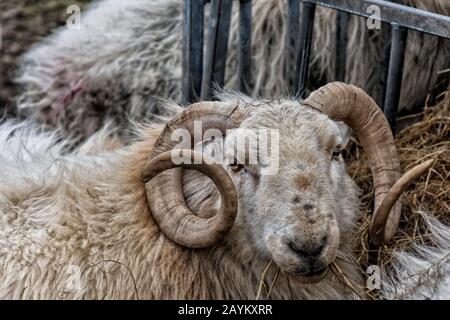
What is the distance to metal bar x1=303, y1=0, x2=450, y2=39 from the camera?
4965 mm

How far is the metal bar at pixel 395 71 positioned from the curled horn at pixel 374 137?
0.72m

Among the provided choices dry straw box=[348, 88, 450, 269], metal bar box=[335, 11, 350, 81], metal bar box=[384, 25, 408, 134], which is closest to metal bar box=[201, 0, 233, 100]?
metal bar box=[335, 11, 350, 81]

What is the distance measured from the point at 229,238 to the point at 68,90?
331 centimetres

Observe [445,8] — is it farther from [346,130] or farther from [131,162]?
[131,162]

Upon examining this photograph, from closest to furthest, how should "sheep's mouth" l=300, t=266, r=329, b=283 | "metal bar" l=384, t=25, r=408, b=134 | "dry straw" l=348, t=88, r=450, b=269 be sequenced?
"sheep's mouth" l=300, t=266, r=329, b=283 < "dry straw" l=348, t=88, r=450, b=269 < "metal bar" l=384, t=25, r=408, b=134

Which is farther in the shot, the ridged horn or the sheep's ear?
the sheep's ear

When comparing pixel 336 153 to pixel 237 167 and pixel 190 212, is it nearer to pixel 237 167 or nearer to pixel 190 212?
pixel 237 167

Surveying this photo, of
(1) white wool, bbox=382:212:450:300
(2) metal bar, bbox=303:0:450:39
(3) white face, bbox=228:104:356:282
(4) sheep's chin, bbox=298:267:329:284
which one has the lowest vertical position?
(1) white wool, bbox=382:212:450:300

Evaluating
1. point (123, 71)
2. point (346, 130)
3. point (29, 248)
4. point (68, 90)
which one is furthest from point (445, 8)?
point (29, 248)

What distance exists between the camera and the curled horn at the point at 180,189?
415 cm

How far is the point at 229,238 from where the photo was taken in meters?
4.35

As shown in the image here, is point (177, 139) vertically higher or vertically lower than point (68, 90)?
higher
